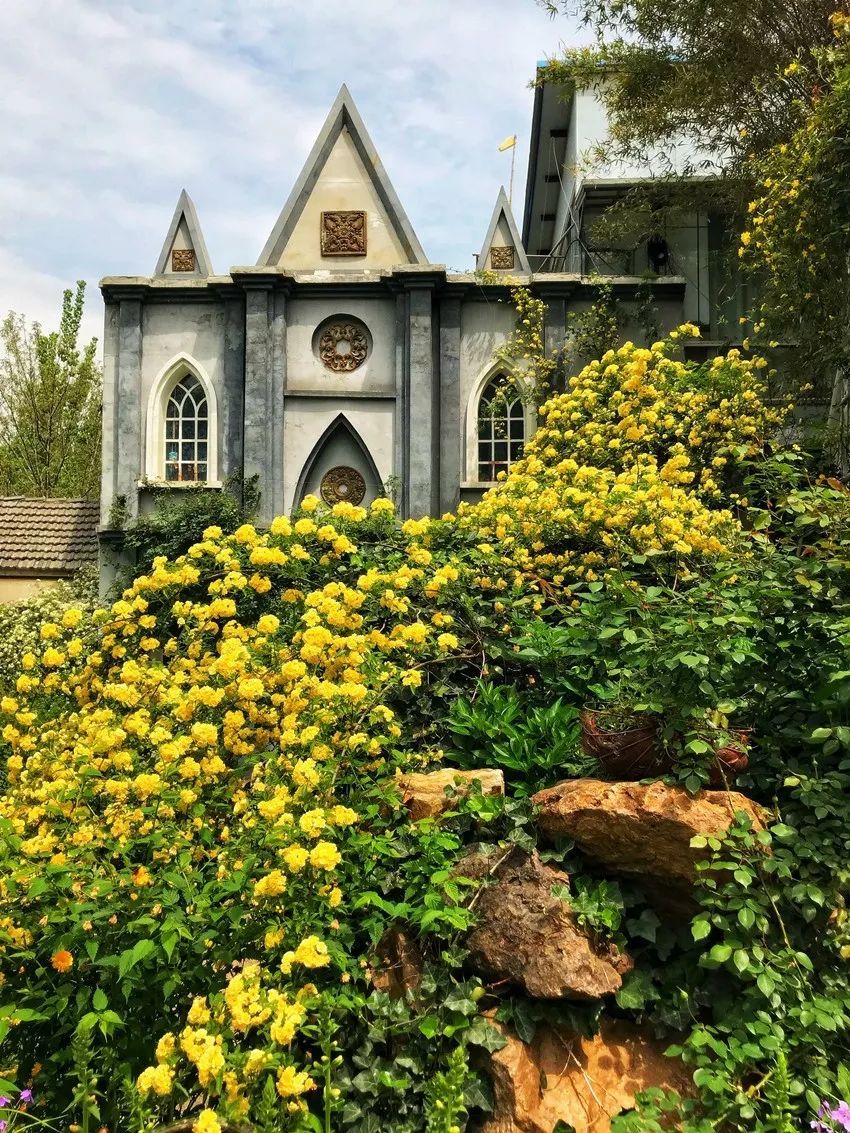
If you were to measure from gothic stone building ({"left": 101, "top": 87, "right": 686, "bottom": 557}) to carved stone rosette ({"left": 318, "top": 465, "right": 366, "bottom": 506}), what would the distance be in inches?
0.9

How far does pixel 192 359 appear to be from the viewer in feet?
44.8

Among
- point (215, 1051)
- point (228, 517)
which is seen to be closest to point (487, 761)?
point (215, 1051)

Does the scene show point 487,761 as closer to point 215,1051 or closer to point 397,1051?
point 397,1051

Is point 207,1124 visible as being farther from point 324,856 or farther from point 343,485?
A: point 343,485

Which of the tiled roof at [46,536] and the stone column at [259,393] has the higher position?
the stone column at [259,393]

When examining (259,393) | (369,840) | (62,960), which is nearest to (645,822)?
(369,840)

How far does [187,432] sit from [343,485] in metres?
2.69

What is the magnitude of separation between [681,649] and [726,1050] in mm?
1518

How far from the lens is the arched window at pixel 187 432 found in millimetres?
13734

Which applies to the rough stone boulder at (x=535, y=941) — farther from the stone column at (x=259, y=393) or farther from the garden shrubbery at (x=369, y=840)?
the stone column at (x=259, y=393)

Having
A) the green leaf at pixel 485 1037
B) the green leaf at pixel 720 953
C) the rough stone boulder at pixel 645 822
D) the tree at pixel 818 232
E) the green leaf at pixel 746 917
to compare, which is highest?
the tree at pixel 818 232

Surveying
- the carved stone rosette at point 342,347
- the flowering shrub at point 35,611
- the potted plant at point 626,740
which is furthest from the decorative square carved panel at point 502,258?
the potted plant at point 626,740

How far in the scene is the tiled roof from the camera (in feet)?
49.7

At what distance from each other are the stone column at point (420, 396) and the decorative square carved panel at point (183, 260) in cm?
370
